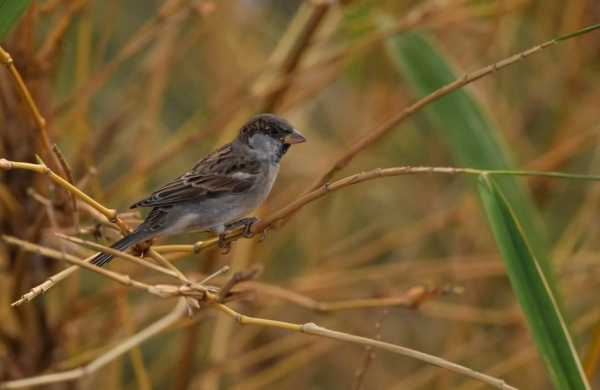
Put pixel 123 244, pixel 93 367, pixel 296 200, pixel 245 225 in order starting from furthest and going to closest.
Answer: pixel 245 225 < pixel 123 244 < pixel 296 200 < pixel 93 367

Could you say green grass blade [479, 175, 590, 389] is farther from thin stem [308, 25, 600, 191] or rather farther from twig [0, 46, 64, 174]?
twig [0, 46, 64, 174]

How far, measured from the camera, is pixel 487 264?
3307 mm

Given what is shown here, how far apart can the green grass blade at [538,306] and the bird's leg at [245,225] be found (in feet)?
1.71

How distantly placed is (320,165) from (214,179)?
1513mm

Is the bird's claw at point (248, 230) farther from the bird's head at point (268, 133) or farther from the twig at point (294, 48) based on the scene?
the twig at point (294, 48)

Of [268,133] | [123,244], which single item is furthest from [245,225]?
[268,133]

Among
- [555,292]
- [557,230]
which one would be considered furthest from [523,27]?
[555,292]

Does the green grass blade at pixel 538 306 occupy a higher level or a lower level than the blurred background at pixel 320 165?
lower

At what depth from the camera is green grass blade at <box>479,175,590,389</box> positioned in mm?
1780

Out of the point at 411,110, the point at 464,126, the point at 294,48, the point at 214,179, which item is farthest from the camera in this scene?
the point at 294,48

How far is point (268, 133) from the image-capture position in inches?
104

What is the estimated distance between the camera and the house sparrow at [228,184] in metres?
2.42

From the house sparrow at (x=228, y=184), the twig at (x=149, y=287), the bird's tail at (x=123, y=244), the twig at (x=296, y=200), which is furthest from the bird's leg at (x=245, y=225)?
the twig at (x=149, y=287)

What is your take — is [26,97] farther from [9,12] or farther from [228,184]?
[228,184]
